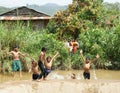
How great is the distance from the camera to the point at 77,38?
22.8 m

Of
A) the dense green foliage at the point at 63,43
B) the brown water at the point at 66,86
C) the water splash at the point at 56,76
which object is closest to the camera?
the brown water at the point at 66,86

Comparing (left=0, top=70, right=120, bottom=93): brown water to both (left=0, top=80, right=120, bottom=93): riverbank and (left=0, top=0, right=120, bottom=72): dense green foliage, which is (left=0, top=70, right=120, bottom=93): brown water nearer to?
(left=0, top=80, right=120, bottom=93): riverbank

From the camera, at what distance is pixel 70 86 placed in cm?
1232

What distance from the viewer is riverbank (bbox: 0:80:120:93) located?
39.4ft

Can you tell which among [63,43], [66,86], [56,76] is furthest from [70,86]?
[63,43]

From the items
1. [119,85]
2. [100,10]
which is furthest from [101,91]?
[100,10]

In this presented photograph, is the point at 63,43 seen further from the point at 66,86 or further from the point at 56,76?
Answer: the point at 66,86

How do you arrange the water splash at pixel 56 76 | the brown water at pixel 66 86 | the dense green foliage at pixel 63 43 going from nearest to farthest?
the brown water at pixel 66 86 < the water splash at pixel 56 76 < the dense green foliage at pixel 63 43

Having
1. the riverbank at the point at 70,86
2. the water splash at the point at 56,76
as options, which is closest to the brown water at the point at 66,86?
the riverbank at the point at 70,86

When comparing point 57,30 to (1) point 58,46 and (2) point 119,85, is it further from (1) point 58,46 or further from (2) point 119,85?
(2) point 119,85

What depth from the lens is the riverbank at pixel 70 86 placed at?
1201 cm

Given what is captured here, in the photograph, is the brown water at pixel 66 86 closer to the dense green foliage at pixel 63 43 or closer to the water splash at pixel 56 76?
the water splash at pixel 56 76

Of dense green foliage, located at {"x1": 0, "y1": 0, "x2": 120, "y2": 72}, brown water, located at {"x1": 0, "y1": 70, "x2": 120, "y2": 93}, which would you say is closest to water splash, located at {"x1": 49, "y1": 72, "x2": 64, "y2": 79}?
dense green foliage, located at {"x1": 0, "y1": 0, "x2": 120, "y2": 72}

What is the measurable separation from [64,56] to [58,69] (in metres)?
0.73
